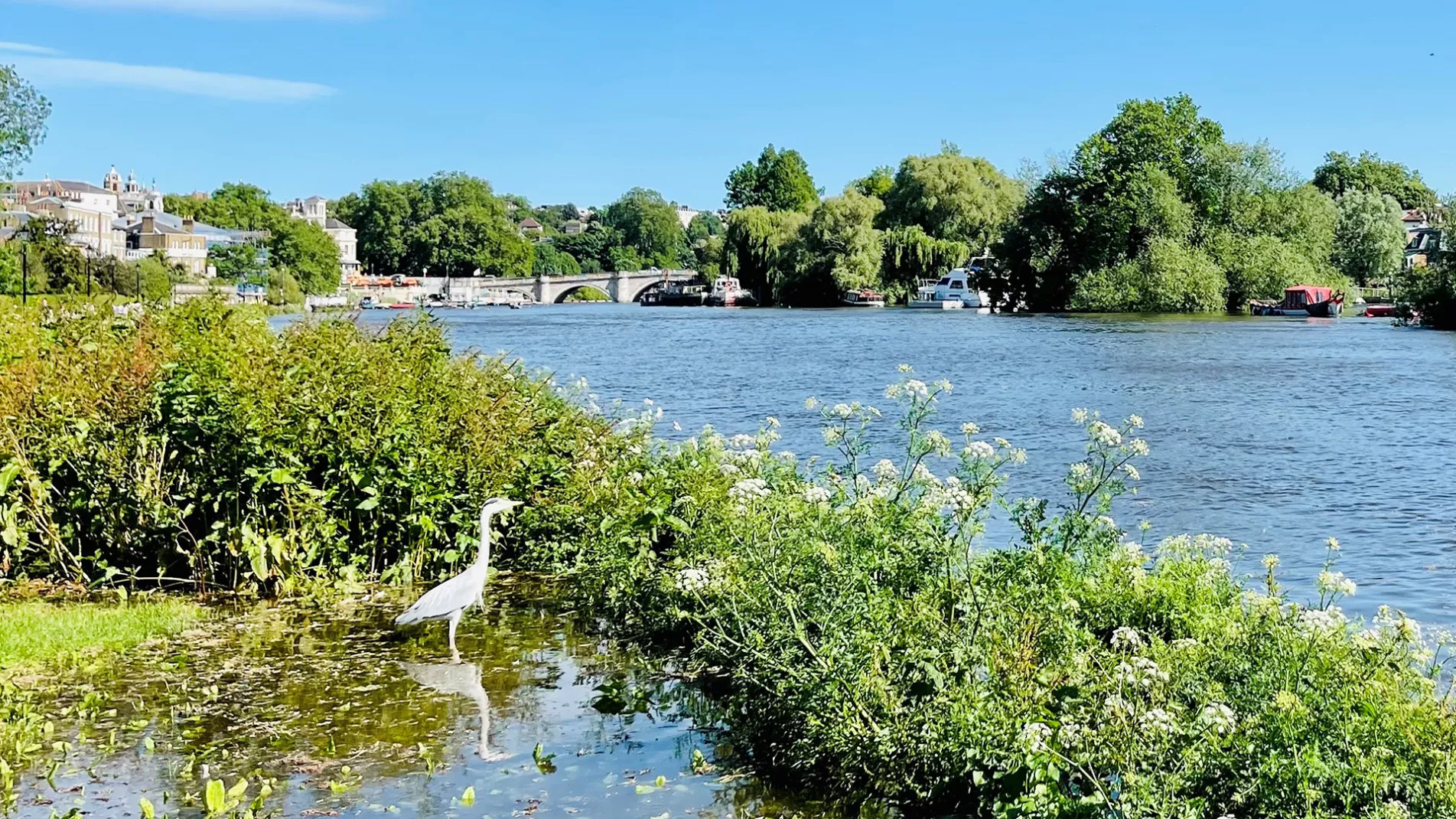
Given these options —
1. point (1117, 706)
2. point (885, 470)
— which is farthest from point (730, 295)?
point (1117, 706)

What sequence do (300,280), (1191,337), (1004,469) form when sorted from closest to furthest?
(1004,469) → (1191,337) → (300,280)

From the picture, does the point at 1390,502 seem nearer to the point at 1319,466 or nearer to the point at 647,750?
the point at 1319,466

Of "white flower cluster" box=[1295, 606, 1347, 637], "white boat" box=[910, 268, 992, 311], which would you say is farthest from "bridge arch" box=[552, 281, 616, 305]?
"white flower cluster" box=[1295, 606, 1347, 637]

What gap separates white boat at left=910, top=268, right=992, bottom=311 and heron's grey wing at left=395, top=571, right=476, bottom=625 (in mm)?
80434

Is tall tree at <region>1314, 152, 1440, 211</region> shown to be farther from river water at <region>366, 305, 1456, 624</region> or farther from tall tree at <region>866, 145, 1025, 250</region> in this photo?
river water at <region>366, 305, 1456, 624</region>

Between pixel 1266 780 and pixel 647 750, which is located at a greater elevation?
pixel 1266 780

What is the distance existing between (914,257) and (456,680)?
87.3m

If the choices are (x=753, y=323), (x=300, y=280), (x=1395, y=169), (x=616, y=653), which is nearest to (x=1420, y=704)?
(x=616, y=653)

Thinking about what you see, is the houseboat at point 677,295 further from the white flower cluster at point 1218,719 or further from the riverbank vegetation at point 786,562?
the white flower cluster at point 1218,719

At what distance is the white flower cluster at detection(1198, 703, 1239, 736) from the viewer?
4.96 metres

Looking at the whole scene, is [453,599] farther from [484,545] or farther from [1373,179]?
[1373,179]

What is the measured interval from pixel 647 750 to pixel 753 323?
70603 millimetres

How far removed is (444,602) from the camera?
8.43 m

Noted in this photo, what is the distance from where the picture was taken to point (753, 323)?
253ft
